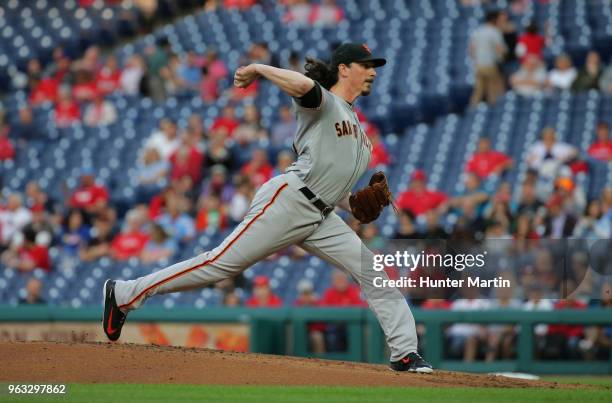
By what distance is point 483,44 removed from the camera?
1416 centimetres

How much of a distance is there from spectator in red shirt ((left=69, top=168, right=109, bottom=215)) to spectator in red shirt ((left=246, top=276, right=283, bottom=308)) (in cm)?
326

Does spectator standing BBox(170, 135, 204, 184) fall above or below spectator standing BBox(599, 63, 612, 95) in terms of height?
below

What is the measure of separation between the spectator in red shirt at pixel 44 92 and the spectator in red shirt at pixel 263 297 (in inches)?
260

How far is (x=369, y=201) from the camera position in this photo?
6801 millimetres

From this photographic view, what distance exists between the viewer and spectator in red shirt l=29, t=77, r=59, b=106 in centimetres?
1716

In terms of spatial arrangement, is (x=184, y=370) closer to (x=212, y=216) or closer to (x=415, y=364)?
(x=415, y=364)

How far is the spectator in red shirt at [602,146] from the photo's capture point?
1239 centimetres

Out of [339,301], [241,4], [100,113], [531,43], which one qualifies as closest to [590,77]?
[531,43]

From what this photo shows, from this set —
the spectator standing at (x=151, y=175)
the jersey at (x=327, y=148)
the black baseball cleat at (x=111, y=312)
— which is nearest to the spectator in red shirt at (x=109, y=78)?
the spectator standing at (x=151, y=175)

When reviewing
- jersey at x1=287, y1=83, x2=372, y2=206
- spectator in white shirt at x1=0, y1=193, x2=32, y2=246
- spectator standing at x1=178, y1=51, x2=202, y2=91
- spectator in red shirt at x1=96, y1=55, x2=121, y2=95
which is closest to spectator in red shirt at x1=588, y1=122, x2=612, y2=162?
spectator standing at x1=178, y1=51, x2=202, y2=91

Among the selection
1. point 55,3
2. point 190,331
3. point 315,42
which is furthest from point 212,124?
point 55,3

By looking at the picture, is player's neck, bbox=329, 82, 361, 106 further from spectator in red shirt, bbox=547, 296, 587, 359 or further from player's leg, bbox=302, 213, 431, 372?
spectator in red shirt, bbox=547, 296, 587, 359

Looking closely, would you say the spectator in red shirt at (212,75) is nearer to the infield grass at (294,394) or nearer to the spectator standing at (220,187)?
the spectator standing at (220,187)

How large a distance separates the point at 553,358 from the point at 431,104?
476 cm
